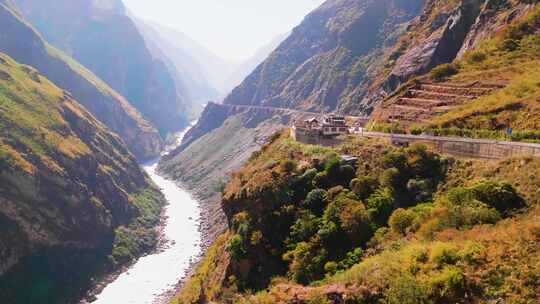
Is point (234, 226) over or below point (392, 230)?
over

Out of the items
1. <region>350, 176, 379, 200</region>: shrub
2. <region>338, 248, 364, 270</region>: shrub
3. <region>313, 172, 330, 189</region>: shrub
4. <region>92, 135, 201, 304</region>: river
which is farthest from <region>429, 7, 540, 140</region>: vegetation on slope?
<region>92, 135, 201, 304</region>: river

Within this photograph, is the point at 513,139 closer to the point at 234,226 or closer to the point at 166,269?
the point at 234,226

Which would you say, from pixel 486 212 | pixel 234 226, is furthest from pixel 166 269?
pixel 486 212

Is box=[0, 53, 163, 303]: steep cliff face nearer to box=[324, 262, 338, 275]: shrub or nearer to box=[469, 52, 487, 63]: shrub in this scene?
box=[324, 262, 338, 275]: shrub

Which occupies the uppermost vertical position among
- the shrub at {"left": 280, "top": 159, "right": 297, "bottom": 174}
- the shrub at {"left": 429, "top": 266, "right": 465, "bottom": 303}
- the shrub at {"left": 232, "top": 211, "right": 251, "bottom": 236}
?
the shrub at {"left": 280, "top": 159, "right": 297, "bottom": 174}

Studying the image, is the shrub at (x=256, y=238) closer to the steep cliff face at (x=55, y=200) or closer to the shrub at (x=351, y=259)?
the shrub at (x=351, y=259)

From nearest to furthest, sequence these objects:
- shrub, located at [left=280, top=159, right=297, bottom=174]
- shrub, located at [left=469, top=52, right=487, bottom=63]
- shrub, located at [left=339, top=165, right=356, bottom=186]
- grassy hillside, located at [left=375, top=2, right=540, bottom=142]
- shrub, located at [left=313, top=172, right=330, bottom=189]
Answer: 1. shrub, located at [left=339, top=165, right=356, bottom=186]
2. shrub, located at [left=313, top=172, right=330, bottom=189]
3. shrub, located at [left=280, top=159, right=297, bottom=174]
4. grassy hillside, located at [left=375, top=2, right=540, bottom=142]
5. shrub, located at [left=469, top=52, right=487, bottom=63]
